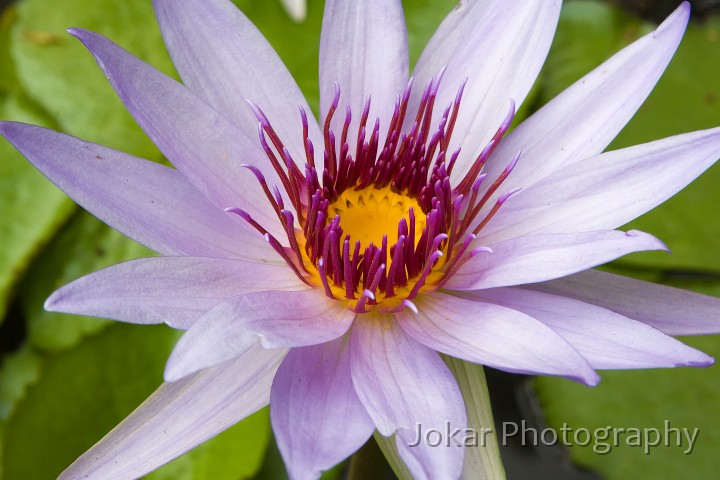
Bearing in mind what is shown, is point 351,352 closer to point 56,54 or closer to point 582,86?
point 582,86

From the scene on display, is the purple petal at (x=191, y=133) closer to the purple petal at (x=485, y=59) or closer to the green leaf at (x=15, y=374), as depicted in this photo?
the purple petal at (x=485, y=59)

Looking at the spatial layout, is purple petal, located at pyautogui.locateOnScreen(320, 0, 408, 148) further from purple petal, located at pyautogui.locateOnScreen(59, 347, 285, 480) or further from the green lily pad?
the green lily pad

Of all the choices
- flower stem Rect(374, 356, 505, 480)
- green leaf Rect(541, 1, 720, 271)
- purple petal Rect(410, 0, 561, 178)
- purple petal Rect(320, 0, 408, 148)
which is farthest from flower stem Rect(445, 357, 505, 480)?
green leaf Rect(541, 1, 720, 271)

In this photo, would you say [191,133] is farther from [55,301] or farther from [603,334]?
[603,334]

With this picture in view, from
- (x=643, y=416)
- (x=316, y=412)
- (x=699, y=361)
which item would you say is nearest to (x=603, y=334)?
(x=699, y=361)

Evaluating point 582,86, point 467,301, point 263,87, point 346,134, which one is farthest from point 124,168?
point 582,86

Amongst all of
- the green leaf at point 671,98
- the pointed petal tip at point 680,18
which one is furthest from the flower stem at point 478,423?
the green leaf at point 671,98
